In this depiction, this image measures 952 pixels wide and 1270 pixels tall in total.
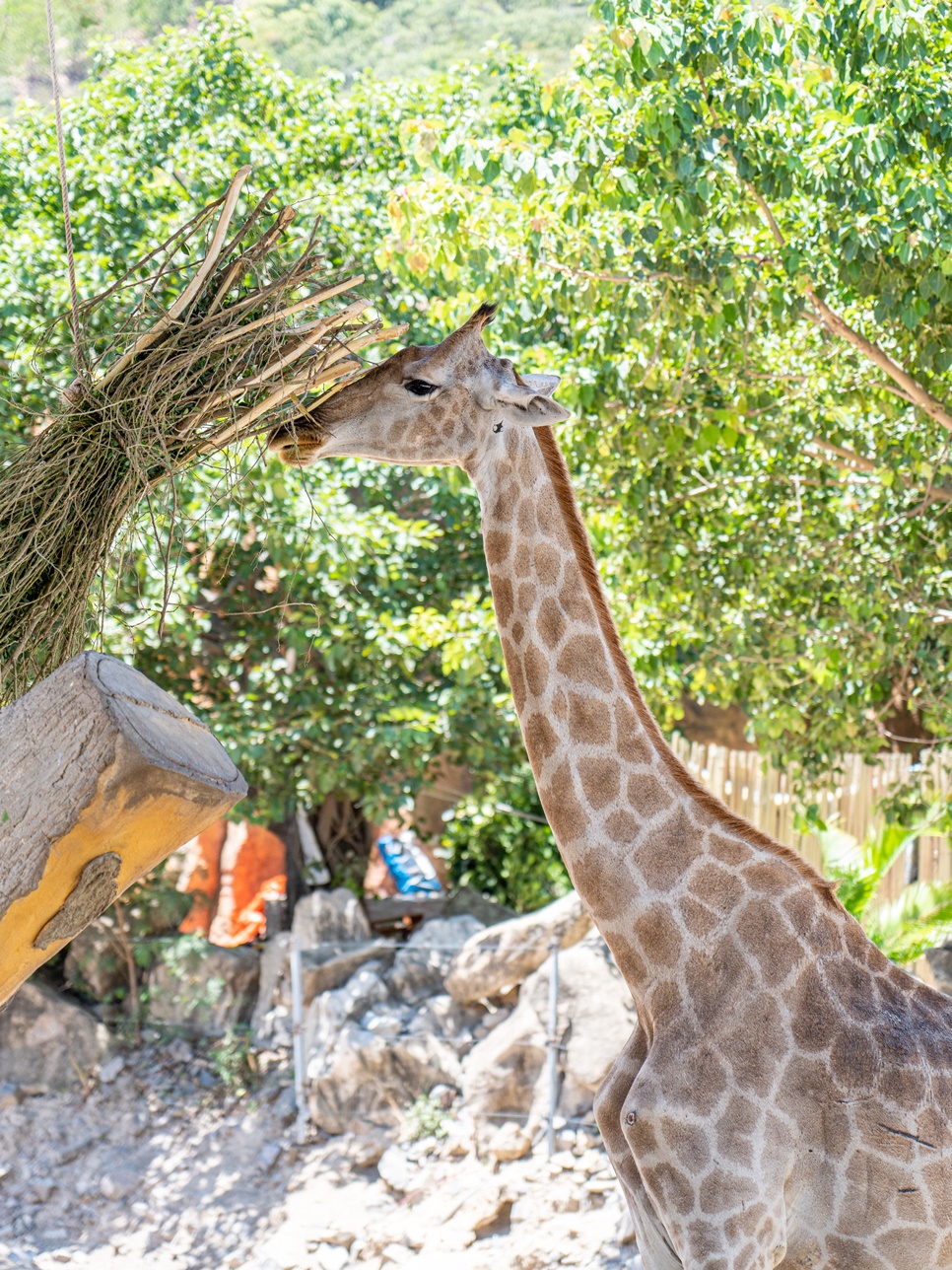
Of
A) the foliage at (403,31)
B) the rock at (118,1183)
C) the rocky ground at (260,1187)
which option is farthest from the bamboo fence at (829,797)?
the foliage at (403,31)

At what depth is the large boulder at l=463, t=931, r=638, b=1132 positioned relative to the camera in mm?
6691

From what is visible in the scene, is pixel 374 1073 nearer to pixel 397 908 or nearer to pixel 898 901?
pixel 397 908

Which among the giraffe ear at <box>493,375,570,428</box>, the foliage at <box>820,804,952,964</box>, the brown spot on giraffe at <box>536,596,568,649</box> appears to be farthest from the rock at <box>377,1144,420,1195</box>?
the giraffe ear at <box>493,375,570,428</box>

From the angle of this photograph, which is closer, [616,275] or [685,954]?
[685,954]

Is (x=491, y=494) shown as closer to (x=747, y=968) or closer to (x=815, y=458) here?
(x=747, y=968)

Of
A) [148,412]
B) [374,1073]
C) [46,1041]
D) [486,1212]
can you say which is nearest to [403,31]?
[46,1041]

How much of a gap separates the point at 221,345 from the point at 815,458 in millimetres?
3857

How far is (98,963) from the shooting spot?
27.5ft

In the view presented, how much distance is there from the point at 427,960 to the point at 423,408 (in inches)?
239

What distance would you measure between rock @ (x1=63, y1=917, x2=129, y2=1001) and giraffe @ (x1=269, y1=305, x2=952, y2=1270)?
673 cm

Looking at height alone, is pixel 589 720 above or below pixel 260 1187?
above

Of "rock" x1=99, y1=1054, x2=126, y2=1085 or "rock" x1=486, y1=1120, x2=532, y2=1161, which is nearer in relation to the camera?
"rock" x1=486, y1=1120, x2=532, y2=1161

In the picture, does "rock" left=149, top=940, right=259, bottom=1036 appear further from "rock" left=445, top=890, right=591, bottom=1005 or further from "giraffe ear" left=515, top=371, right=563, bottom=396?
"giraffe ear" left=515, top=371, right=563, bottom=396

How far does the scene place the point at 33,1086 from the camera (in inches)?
305
